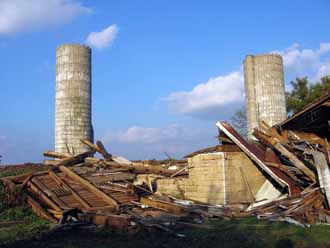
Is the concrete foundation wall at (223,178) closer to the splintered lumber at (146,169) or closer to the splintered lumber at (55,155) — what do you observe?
the splintered lumber at (146,169)

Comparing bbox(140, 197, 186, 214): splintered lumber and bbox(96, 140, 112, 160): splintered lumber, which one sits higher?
bbox(96, 140, 112, 160): splintered lumber

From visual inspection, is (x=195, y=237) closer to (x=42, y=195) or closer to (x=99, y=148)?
(x=42, y=195)

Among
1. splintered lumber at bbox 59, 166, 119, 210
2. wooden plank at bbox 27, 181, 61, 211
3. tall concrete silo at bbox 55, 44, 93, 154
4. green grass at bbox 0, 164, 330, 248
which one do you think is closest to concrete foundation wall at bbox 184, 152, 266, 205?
green grass at bbox 0, 164, 330, 248

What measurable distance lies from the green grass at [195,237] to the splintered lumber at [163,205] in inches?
46.3

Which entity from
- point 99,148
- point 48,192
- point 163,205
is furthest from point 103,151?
A: point 163,205

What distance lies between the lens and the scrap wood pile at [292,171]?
8953 millimetres

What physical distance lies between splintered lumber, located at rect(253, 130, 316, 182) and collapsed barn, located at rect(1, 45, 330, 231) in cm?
3

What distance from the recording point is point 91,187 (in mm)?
11375

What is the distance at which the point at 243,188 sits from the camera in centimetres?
1162

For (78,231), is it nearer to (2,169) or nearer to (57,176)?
(57,176)

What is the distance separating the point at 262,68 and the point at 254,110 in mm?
1807

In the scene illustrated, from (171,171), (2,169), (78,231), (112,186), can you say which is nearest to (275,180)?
(171,171)

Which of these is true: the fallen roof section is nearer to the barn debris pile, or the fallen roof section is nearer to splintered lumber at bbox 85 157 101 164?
the barn debris pile

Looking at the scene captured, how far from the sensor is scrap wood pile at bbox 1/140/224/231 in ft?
29.8
